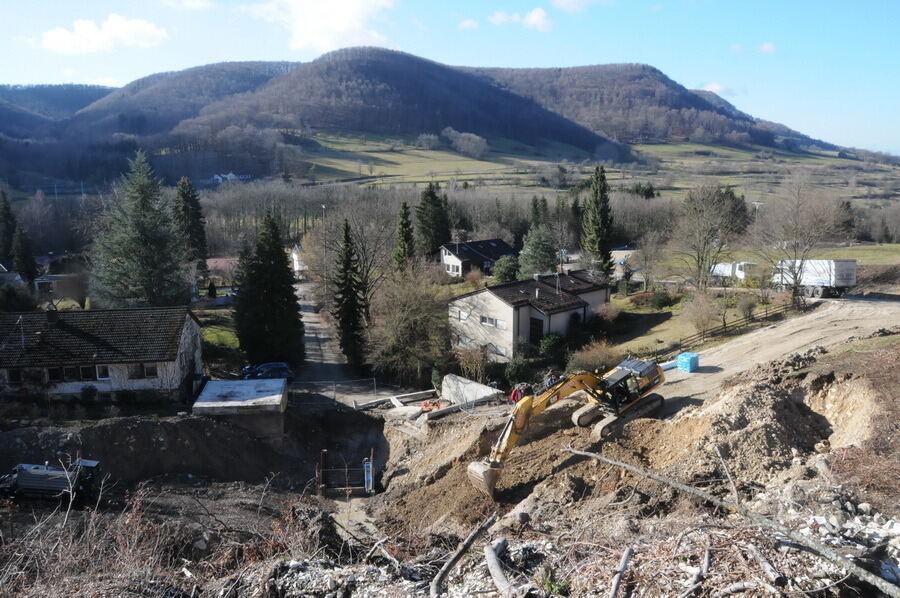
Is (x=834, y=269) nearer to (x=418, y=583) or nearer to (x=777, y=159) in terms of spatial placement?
(x=418, y=583)

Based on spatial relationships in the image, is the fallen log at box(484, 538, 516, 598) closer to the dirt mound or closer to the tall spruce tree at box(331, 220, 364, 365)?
the dirt mound

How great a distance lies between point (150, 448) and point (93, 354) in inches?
256

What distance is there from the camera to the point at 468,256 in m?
56.4

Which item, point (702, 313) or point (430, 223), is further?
point (430, 223)

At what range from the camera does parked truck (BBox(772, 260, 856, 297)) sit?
3347 centimetres

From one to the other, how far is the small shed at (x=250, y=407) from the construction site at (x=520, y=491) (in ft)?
0.60

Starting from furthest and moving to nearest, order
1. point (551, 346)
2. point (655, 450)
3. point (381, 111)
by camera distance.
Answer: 1. point (381, 111)
2. point (551, 346)
3. point (655, 450)

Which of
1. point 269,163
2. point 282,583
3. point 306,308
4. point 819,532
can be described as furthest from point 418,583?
point 269,163

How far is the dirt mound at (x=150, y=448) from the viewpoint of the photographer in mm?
19359

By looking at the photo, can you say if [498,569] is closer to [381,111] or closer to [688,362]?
[688,362]

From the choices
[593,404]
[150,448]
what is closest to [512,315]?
[593,404]

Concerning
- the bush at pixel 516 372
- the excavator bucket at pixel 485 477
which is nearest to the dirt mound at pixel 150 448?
the excavator bucket at pixel 485 477

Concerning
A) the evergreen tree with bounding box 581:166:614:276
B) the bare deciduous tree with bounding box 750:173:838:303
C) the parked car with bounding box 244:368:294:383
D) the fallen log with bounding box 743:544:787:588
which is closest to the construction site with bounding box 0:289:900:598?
the fallen log with bounding box 743:544:787:588

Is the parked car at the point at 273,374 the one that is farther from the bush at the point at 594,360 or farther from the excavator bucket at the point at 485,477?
the excavator bucket at the point at 485,477
